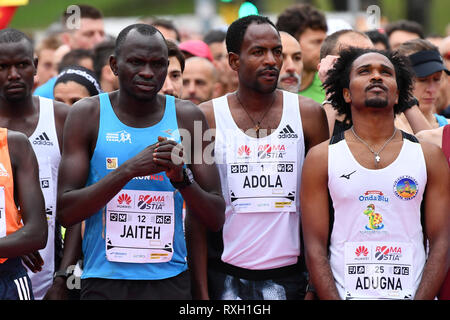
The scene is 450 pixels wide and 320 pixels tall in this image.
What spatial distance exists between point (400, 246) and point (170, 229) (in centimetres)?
143

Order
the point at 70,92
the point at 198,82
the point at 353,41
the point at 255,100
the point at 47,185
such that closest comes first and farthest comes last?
the point at 255,100 < the point at 47,185 < the point at 353,41 < the point at 70,92 < the point at 198,82

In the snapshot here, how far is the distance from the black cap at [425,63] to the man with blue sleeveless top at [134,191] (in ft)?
10.4

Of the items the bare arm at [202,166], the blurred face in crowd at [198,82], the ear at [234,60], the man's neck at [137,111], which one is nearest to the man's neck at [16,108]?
the man's neck at [137,111]

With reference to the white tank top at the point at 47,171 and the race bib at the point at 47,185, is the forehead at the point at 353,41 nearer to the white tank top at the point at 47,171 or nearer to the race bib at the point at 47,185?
the white tank top at the point at 47,171

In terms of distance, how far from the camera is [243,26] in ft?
20.0

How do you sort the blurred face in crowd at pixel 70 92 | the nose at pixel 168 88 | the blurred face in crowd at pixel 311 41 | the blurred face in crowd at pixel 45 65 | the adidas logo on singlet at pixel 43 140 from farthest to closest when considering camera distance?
the blurred face in crowd at pixel 45 65 < the blurred face in crowd at pixel 311 41 < the blurred face in crowd at pixel 70 92 < the nose at pixel 168 88 < the adidas logo on singlet at pixel 43 140

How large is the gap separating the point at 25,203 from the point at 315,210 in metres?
1.79

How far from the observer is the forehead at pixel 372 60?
584 centimetres

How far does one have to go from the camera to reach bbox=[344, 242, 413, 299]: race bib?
17.6 feet

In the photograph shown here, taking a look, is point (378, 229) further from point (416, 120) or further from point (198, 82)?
point (198, 82)

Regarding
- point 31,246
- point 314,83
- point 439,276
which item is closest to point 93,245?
point 31,246

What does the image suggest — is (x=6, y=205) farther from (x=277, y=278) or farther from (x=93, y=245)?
(x=277, y=278)

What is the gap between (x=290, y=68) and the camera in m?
7.84

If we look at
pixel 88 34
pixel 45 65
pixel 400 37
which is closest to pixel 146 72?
pixel 88 34
